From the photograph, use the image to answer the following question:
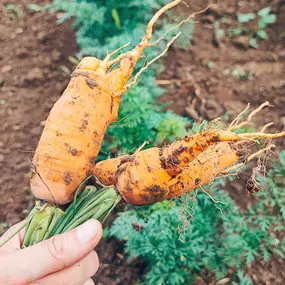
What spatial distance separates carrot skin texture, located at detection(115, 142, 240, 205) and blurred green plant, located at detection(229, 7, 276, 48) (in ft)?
6.24

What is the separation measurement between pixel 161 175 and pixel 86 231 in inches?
18.7

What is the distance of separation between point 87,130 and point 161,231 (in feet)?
2.90

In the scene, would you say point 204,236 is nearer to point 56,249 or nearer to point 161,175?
point 161,175

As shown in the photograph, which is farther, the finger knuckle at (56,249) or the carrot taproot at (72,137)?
the carrot taproot at (72,137)

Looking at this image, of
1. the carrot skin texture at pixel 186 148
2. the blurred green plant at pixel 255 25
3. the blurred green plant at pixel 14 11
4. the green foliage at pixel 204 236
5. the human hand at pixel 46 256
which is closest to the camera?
the human hand at pixel 46 256

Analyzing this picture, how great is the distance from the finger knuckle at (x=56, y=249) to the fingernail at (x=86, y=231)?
0.08 m

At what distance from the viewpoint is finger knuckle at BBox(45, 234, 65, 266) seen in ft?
5.98

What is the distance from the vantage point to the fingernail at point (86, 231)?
186 centimetres

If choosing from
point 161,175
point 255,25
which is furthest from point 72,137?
point 255,25

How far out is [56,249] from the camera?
5.99 feet

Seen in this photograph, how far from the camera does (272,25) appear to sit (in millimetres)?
3850

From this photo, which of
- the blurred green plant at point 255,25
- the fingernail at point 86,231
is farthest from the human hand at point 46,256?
the blurred green plant at point 255,25

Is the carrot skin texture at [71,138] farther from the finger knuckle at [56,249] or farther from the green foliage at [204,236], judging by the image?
the green foliage at [204,236]

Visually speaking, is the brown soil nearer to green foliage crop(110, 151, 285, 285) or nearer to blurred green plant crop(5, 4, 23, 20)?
blurred green plant crop(5, 4, 23, 20)
